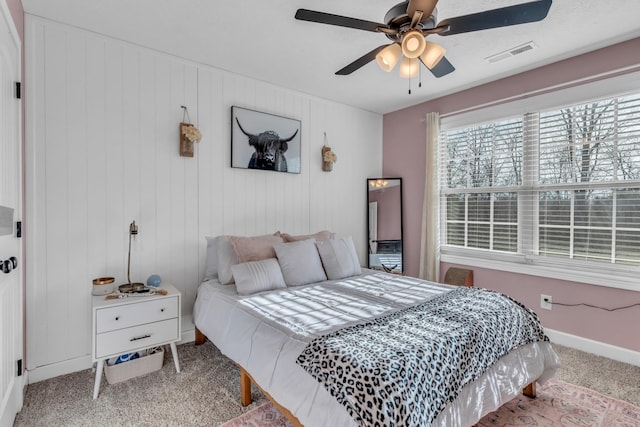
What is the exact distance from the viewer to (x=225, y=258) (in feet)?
9.09

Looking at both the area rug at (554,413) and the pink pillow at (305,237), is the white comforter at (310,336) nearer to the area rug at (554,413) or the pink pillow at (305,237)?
the area rug at (554,413)

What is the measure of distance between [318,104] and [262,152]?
1.04m

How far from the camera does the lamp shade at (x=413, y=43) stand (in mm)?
1714

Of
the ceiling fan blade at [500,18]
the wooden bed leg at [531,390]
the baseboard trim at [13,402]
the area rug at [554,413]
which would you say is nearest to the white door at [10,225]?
the baseboard trim at [13,402]

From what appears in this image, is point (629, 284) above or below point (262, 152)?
below

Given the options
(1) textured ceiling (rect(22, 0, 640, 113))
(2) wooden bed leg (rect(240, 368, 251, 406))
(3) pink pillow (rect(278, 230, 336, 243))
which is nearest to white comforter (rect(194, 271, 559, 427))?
(2) wooden bed leg (rect(240, 368, 251, 406))

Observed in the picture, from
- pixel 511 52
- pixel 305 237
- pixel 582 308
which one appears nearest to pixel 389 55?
pixel 511 52

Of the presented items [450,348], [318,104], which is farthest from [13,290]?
[318,104]

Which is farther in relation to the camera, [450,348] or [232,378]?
[232,378]

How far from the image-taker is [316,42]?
2.59 meters

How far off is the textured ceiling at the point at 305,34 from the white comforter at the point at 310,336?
2.00 metres

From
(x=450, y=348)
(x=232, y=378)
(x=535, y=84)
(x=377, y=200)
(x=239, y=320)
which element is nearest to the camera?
(x=450, y=348)

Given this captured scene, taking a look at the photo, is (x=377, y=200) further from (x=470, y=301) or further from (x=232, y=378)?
(x=232, y=378)

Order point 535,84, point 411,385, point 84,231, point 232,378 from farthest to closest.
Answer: point 535,84
point 84,231
point 232,378
point 411,385
